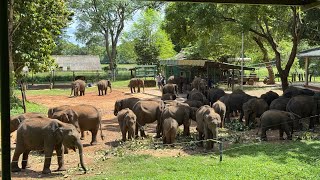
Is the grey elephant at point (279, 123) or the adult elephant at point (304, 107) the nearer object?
the grey elephant at point (279, 123)

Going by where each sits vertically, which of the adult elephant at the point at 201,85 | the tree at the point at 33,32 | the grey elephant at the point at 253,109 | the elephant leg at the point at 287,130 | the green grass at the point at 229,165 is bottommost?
the green grass at the point at 229,165

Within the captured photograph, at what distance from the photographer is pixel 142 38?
6278 centimetres

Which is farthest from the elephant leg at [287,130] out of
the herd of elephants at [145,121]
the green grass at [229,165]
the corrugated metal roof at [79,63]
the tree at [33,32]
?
the corrugated metal roof at [79,63]

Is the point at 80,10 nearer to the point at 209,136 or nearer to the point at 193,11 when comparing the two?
the point at 193,11

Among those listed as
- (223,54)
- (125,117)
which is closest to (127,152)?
(125,117)

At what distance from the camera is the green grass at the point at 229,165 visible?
923 centimetres

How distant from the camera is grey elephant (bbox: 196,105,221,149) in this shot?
41.2ft

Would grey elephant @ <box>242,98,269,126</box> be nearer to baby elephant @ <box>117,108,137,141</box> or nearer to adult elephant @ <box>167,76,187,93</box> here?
baby elephant @ <box>117,108,137,141</box>

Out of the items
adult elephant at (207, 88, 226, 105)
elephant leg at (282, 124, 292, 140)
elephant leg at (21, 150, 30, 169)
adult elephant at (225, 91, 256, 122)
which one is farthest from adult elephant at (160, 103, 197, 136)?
adult elephant at (207, 88, 226, 105)

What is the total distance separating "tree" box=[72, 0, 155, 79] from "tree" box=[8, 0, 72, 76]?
34666 millimetres

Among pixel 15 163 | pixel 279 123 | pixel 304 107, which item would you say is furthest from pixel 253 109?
pixel 15 163

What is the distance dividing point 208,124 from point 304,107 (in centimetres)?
506

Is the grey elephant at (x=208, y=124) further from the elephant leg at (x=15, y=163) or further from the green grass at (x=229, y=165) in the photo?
the elephant leg at (x=15, y=163)

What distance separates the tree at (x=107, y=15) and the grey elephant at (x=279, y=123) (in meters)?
49.0
